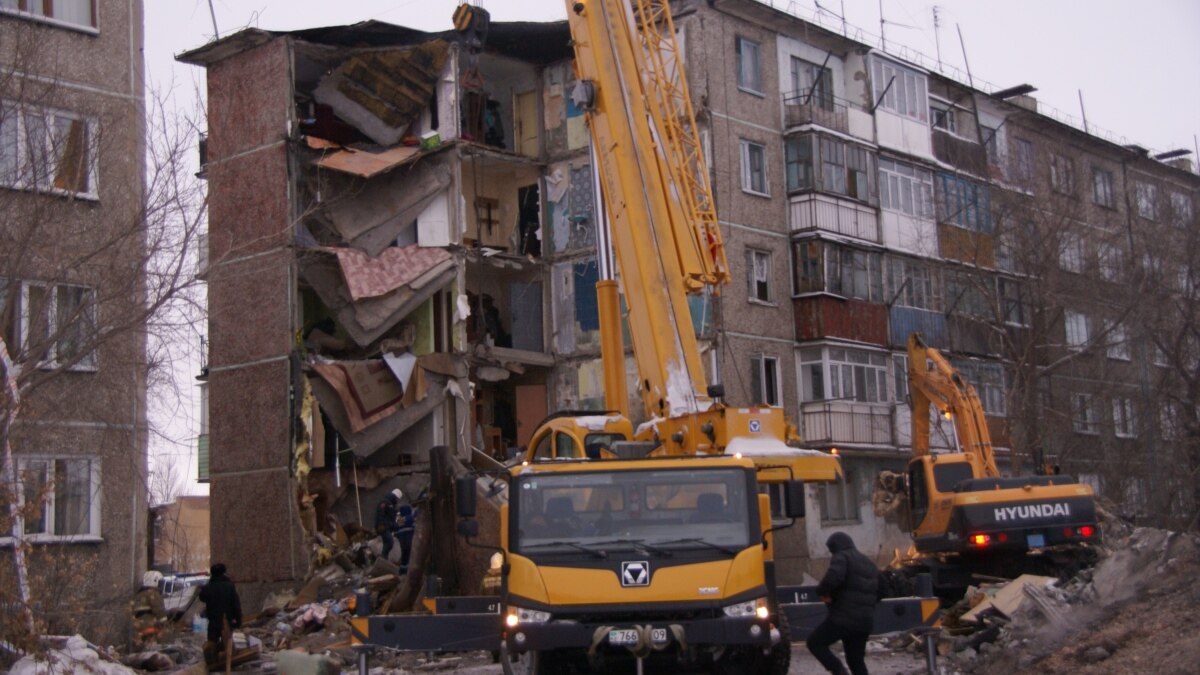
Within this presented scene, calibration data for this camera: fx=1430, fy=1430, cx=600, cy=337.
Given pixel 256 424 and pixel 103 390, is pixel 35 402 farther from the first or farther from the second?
pixel 256 424

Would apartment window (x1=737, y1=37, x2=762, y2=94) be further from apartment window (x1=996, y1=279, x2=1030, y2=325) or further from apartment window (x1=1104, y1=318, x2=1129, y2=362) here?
apartment window (x1=1104, y1=318, x2=1129, y2=362)

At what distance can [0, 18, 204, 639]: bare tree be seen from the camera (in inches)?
629

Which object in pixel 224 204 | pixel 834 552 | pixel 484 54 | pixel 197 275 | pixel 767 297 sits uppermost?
pixel 484 54

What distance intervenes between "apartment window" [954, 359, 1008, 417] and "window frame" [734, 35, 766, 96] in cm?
990

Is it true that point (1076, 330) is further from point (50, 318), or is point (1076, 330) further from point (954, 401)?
point (50, 318)

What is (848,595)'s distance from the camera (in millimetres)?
12711

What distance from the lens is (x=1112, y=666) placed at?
1296 centimetres

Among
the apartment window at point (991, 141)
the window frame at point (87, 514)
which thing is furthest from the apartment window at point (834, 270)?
the window frame at point (87, 514)

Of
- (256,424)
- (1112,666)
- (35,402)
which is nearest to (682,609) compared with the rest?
(1112,666)

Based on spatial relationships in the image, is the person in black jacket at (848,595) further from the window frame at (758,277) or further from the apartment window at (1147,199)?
the apartment window at (1147,199)

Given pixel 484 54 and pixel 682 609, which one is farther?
pixel 484 54

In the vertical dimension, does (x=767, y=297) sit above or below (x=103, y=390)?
above

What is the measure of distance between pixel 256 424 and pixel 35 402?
629 inches

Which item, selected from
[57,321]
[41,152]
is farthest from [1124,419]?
[41,152]
